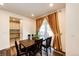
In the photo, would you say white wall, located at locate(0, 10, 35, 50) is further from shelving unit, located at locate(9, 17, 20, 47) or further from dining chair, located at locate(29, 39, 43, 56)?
dining chair, located at locate(29, 39, 43, 56)

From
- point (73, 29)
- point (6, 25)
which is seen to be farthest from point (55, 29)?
point (6, 25)

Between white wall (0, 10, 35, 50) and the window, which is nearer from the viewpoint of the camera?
white wall (0, 10, 35, 50)

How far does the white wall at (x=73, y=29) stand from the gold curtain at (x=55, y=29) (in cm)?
135

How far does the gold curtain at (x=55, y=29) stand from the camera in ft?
14.4

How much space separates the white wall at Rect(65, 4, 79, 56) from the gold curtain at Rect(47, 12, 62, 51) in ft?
4.44

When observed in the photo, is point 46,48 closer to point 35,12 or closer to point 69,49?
point 69,49

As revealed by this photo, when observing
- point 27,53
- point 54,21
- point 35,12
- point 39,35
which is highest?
point 35,12

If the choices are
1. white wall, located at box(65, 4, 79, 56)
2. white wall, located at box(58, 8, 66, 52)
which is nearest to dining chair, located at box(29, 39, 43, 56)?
white wall, located at box(58, 8, 66, 52)

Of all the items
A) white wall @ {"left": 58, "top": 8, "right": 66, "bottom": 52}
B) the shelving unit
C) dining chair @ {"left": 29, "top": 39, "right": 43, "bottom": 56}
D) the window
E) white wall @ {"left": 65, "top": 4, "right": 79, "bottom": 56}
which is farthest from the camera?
the shelving unit

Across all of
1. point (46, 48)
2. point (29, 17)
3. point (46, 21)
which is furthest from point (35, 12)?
point (46, 48)

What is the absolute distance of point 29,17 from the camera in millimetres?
4145

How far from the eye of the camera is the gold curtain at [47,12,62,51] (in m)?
4.39

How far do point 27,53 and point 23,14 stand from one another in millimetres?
1742

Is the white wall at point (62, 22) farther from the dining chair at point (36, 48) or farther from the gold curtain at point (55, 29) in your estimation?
the dining chair at point (36, 48)
